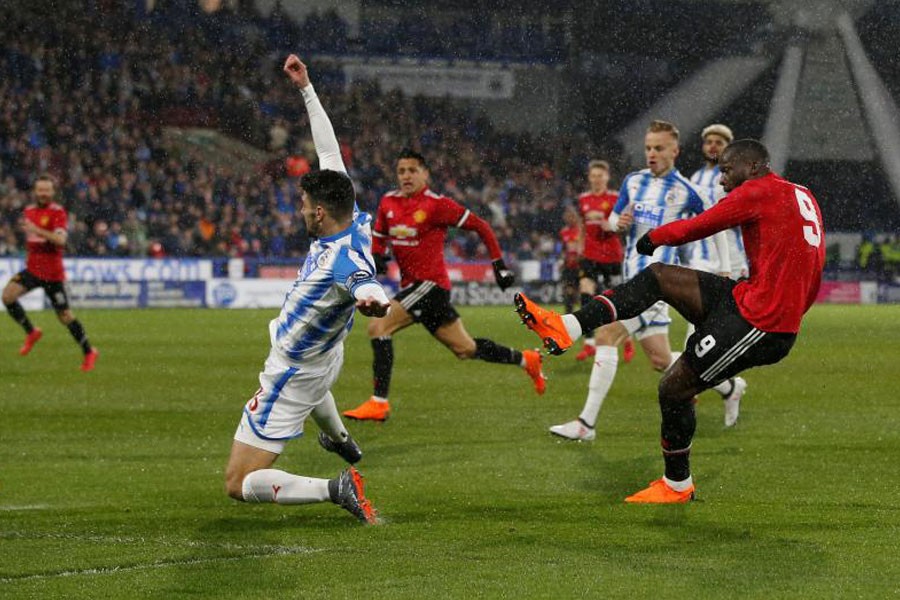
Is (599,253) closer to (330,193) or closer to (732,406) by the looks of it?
(732,406)

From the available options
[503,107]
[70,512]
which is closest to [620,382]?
[70,512]

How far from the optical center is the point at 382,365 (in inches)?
474

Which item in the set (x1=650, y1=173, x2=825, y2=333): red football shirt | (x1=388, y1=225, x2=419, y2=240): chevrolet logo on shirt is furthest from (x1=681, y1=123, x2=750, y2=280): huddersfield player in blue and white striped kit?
(x1=650, y1=173, x2=825, y2=333): red football shirt

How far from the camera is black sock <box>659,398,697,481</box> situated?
756 centimetres

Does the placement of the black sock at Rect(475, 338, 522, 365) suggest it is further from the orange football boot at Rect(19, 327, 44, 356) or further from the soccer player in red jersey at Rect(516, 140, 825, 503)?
the orange football boot at Rect(19, 327, 44, 356)

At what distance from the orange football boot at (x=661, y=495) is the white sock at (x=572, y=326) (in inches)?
48.8

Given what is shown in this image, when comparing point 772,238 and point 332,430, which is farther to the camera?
point 332,430

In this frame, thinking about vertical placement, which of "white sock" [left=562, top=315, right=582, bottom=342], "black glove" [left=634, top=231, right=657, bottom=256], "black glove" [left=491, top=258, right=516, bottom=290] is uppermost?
"black glove" [left=634, top=231, right=657, bottom=256]

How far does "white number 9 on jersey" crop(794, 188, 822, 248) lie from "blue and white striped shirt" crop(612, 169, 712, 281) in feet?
11.6

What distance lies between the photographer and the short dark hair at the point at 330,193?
21.8ft

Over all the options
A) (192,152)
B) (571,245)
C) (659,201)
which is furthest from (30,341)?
(192,152)

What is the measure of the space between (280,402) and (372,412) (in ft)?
16.8

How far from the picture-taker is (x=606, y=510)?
7539mm

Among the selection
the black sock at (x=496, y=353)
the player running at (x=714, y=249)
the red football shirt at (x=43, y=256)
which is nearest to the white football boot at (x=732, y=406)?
the player running at (x=714, y=249)
